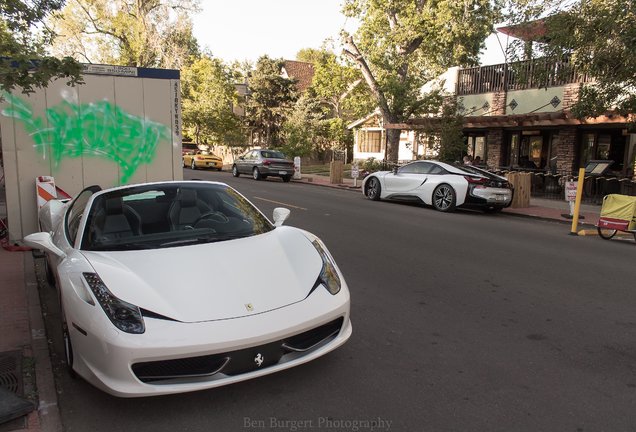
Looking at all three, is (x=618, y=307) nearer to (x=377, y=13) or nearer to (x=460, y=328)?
(x=460, y=328)

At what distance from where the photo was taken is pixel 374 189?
16.2 metres

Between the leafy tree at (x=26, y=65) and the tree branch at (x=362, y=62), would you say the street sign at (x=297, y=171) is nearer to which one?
the tree branch at (x=362, y=62)

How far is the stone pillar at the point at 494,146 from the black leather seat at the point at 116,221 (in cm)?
1989

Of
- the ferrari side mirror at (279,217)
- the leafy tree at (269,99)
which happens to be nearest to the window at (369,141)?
the leafy tree at (269,99)

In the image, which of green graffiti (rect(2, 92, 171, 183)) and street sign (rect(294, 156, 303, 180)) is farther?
street sign (rect(294, 156, 303, 180))

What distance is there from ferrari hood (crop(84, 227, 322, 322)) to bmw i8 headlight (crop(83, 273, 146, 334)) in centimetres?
4

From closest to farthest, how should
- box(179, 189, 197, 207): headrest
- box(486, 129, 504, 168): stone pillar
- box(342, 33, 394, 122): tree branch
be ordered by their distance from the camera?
box(179, 189, 197, 207): headrest < box(486, 129, 504, 168): stone pillar < box(342, 33, 394, 122): tree branch

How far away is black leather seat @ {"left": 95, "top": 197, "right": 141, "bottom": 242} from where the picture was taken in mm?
4141

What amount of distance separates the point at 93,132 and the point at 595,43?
11.4m

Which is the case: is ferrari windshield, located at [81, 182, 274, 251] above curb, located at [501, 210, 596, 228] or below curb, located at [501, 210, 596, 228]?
above

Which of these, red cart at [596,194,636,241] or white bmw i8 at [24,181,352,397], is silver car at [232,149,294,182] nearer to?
red cart at [596,194,636,241]

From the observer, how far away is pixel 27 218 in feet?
26.7

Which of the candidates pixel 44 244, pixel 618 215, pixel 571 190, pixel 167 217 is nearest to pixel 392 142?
pixel 571 190

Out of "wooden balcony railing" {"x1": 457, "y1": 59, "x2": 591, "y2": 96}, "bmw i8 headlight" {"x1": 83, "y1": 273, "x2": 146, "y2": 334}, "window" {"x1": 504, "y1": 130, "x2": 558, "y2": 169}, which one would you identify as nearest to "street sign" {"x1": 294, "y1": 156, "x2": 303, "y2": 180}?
"wooden balcony railing" {"x1": 457, "y1": 59, "x2": 591, "y2": 96}
